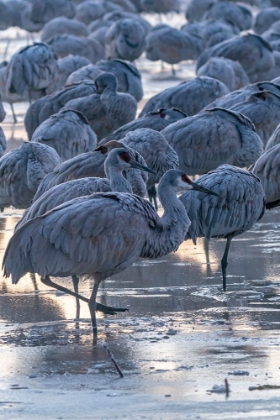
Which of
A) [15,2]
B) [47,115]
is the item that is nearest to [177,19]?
[15,2]

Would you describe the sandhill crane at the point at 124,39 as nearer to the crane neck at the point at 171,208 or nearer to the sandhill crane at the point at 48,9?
the sandhill crane at the point at 48,9

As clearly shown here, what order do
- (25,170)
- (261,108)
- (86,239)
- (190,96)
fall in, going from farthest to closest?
(190,96) < (261,108) < (25,170) < (86,239)

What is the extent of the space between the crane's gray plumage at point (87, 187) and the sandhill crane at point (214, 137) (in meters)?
2.74

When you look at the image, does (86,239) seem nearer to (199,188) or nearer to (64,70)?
(199,188)

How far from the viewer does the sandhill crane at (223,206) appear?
7.92 metres

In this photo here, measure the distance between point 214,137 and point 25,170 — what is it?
6.72 feet

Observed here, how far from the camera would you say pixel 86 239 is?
6820 millimetres

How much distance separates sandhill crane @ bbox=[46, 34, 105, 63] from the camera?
22109 millimetres

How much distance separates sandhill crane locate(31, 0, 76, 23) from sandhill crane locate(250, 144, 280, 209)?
75.1 ft

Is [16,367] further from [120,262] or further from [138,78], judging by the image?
[138,78]

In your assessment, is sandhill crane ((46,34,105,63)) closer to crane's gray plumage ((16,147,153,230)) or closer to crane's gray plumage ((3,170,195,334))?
crane's gray plumage ((16,147,153,230))

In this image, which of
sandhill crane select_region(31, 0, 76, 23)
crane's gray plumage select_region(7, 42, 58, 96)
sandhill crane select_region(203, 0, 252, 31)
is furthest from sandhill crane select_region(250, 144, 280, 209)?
sandhill crane select_region(31, 0, 76, 23)

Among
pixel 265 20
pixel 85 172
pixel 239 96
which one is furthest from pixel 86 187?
pixel 265 20

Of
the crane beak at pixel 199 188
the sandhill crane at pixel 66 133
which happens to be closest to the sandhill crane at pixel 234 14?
the sandhill crane at pixel 66 133
